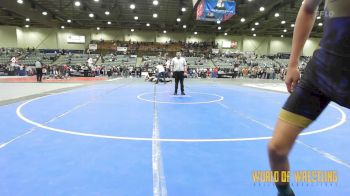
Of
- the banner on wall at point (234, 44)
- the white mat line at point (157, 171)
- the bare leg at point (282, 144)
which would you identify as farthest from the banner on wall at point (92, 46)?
the bare leg at point (282, 144)

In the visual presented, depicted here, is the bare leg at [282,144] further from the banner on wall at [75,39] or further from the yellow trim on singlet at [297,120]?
the banner on wall at [75,39]

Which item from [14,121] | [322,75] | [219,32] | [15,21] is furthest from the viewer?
[219,32]

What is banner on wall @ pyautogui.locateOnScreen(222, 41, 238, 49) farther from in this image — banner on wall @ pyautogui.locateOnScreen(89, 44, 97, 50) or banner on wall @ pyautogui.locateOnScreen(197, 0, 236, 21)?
banner on wall @ pyautogui.locateOnScreen(197, 0, 236, 21)

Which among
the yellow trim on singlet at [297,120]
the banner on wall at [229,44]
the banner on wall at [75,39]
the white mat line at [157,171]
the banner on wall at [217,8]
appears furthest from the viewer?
the banner on wall at [229,44]

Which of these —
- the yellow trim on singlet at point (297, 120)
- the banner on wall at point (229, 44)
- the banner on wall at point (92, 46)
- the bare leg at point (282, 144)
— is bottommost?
the bare leg at point (282, 144)

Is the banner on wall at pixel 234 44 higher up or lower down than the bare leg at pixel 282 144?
higher up

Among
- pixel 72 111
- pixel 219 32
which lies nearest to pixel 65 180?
pixel 72 111

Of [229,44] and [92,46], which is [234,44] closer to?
[229,44]

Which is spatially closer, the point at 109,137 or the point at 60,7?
the point at 109,137

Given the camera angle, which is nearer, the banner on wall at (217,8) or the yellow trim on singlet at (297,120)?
the yellow trim on singlet at (297,120)

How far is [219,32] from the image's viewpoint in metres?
48.8

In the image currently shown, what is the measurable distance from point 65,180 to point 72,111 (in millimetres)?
4587

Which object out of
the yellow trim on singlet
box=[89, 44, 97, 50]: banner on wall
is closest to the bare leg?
the yellow trim on singlet

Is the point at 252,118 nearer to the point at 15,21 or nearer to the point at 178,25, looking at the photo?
the point at 178,25
